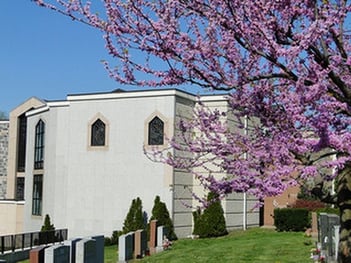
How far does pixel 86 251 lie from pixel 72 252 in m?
0.41

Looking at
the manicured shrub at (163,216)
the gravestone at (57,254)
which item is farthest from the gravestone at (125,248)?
the manicured shrub at (163,216)

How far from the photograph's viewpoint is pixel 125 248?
58.7 ft

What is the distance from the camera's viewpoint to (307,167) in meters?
6.93

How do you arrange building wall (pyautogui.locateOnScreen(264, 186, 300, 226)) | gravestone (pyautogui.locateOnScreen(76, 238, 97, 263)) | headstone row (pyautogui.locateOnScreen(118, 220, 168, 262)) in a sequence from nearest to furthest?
gravestone (pyautogui.locateOnScreen(76, 238, 97, 263)) < headstone row (pyautogui.locateOnScreen(118, 220, 168, 262)) < building wall (pyautogui.locateOnScreen(264, 186, 300, 226))

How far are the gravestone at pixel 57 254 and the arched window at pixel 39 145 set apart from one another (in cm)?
2048

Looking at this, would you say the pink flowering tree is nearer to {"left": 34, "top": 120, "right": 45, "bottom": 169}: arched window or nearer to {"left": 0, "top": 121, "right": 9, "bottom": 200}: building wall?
{"left": 34, "top": 120, "right": 45, "bottom": 169}: arched window

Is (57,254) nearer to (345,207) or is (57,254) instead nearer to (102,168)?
(345,207)

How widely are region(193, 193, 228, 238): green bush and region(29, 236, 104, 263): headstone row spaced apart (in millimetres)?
12244

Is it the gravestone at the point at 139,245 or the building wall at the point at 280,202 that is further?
the building wall at the point at 280,202

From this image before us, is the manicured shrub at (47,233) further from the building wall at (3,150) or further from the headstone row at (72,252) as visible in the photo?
the building wall at (3,150)

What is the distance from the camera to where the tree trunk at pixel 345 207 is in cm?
816

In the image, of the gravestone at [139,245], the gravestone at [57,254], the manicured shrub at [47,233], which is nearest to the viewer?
the gravestone at [57,254]

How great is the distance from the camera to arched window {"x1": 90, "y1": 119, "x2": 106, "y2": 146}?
2864cm

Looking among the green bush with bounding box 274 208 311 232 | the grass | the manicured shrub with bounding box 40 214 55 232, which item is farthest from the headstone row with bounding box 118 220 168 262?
the manicured shrub with bounding box 40 214 55 232
